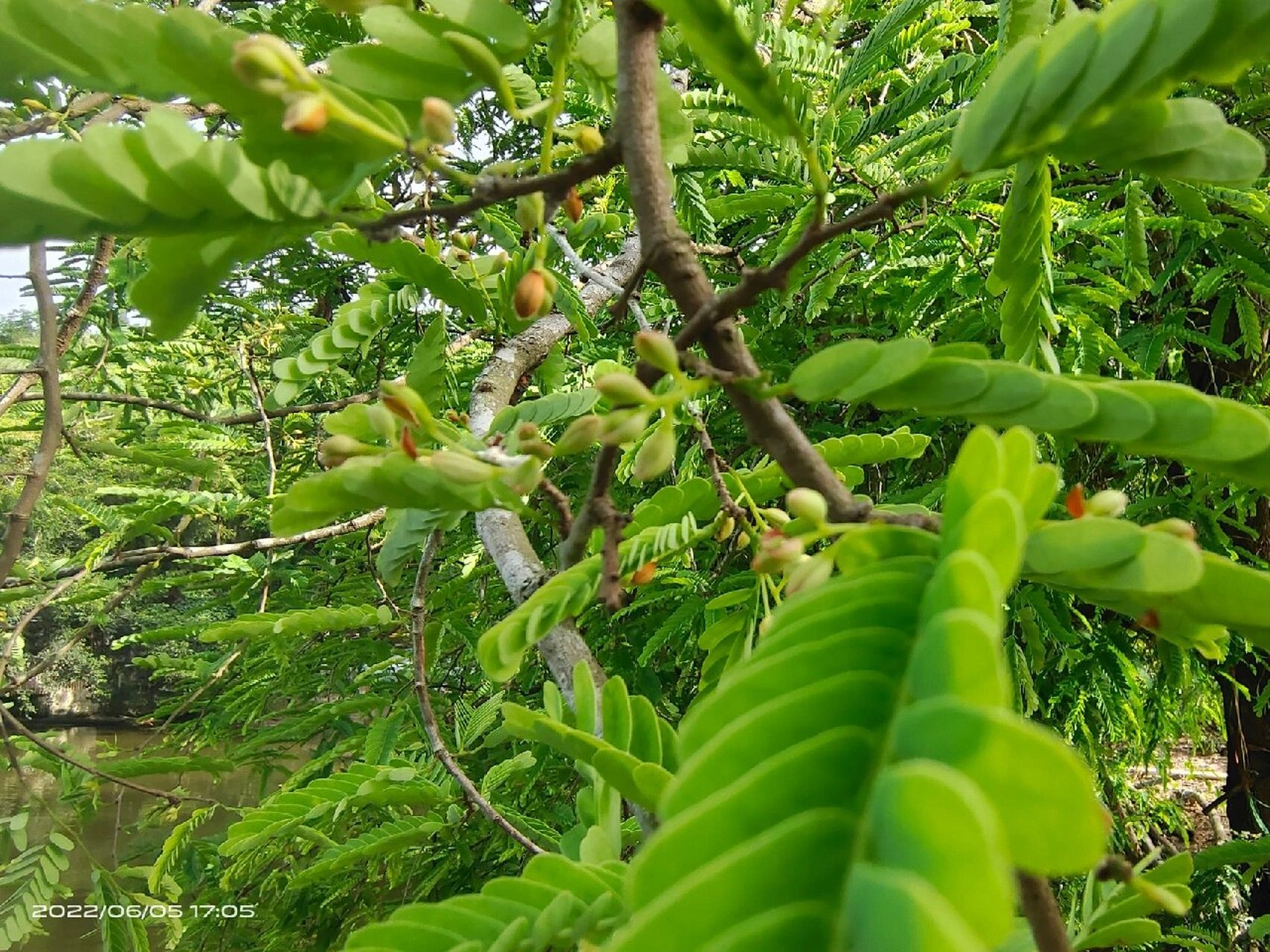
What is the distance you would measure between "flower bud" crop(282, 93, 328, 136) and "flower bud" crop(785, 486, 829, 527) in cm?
24

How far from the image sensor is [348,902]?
2385 millimetres

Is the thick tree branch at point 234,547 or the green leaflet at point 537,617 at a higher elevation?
the thick tree branch at point 234,547

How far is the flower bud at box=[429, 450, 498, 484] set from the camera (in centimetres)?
44

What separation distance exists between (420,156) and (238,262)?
104 mm

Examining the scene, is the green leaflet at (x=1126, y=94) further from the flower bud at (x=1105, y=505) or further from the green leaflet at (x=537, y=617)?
the green leaflet at (x=537, y=617)

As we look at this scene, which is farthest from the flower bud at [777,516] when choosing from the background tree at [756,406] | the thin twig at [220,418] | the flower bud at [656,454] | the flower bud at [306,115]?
the thin twig at [220,418]

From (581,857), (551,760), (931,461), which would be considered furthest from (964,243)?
(551,760)

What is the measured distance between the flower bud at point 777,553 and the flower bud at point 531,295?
0.73 feet

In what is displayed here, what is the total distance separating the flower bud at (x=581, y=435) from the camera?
422 millimetres

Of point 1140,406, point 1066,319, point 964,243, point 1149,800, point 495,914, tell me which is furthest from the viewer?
point 1149,800

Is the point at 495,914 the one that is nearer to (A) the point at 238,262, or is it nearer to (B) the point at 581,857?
(B) the point at 581,857

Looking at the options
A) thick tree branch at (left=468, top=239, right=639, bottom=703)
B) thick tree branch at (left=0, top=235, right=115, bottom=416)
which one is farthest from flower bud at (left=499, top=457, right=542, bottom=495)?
Result: thick tree branch at (left=0, top=235, right=115, bottom=416)

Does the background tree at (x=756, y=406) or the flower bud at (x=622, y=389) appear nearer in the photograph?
the background tree at (x=756, y=406)

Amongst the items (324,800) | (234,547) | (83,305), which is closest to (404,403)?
(324,800)
